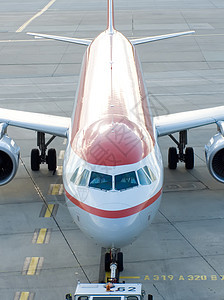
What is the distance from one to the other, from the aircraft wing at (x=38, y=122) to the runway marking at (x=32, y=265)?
15.7ft

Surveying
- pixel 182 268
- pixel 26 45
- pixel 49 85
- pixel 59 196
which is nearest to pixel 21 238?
pixel 59 196

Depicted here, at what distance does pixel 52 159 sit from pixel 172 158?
4.40 m

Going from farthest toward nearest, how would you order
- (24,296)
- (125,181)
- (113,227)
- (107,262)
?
(107,262)
(24,296)
(125,181)
(113,227)

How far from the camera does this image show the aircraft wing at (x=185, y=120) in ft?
63.9

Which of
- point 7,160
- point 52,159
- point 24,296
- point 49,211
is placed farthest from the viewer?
point 52,159

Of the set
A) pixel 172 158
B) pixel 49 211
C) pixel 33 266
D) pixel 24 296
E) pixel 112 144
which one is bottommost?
pixel 24 296

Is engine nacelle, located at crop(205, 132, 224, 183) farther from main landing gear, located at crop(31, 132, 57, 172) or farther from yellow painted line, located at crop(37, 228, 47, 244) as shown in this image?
main landing gear, located at crop(31, 132, 57, 172)

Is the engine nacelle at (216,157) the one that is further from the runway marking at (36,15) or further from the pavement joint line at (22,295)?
the runway marking at (36,15)

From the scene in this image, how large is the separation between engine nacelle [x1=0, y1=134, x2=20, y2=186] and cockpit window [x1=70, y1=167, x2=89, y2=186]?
4.91m

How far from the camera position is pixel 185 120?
66.6ft

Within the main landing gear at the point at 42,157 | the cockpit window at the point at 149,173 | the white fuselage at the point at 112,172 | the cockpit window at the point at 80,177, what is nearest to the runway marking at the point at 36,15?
the main landing gear at the point at 42,157

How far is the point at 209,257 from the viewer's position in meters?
15.8

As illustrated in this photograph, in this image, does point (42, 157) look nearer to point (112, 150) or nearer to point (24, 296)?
point (24, 296)

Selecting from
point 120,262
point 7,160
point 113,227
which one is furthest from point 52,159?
point 113,227
